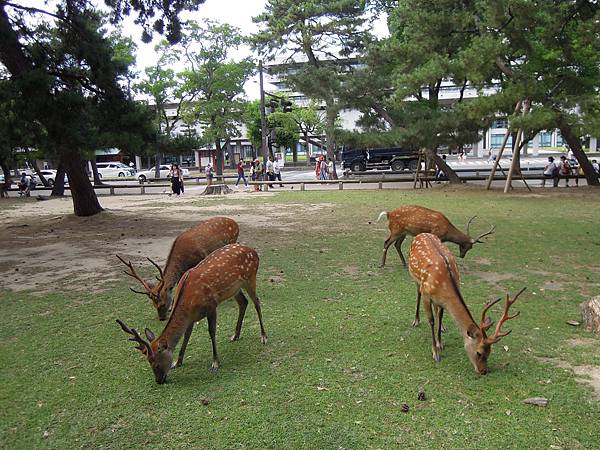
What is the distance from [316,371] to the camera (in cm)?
429

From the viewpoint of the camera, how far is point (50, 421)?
12.0ft

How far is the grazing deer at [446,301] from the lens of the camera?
156 inches

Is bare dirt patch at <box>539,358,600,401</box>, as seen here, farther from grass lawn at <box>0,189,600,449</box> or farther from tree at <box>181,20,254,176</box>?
tree at <box>181,20,254,176</box>

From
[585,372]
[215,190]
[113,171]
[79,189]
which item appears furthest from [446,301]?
[113,171]

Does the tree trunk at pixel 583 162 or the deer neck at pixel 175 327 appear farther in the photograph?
the tree trunk at pixel 583 162

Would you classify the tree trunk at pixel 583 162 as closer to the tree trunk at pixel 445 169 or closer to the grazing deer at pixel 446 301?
the tree trunk at pixel 445 169

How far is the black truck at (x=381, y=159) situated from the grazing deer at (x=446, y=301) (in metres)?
29.9

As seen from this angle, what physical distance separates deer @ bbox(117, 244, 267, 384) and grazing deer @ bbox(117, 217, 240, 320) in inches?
28.1

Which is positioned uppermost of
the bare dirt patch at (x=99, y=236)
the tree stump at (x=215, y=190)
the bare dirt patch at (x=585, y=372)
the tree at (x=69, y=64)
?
the tree at (x=69, y=64)

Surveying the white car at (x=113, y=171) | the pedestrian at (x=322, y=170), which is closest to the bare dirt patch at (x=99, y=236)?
the pedestrian at (x=322, y=170)

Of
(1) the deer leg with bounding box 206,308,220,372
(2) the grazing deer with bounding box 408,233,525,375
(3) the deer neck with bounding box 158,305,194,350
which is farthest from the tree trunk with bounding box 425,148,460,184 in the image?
(3) the deer neck with bounding box 158,305,194,350

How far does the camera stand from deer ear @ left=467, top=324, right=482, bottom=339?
3973 millimetres

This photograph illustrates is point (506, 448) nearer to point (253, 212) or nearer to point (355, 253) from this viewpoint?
point (355, 253)

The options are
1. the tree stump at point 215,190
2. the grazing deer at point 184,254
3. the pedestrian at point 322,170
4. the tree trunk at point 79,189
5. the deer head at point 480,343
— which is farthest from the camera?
the pedestrian at point 322,170
